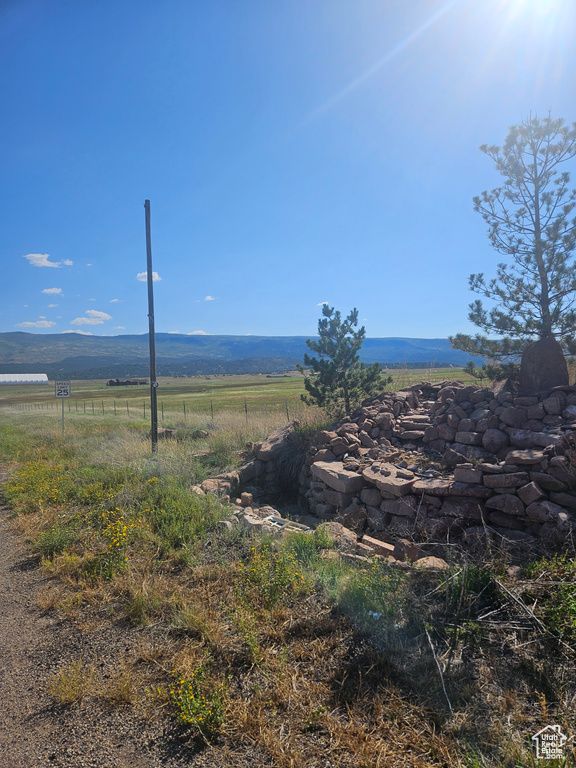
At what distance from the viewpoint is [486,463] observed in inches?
261

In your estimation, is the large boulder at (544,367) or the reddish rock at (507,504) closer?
the reddish rock at (507,504)

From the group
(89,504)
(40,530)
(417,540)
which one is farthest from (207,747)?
(89,504)

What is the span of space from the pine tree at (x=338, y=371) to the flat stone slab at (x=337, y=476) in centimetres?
332

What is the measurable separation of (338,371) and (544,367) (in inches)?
198

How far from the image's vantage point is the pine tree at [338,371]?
11.4 m

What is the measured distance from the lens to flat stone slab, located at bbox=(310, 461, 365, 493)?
748 cm

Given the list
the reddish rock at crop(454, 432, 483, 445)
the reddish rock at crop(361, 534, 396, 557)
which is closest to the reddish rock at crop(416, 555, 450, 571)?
the reddish rock at crop(361, 534, 396, 557)

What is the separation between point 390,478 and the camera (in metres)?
7.01

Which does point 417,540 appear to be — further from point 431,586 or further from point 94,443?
point 94,443

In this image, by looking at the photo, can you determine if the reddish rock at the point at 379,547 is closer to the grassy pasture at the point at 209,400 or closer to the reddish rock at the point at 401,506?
the reddish rock at the point at 401,506

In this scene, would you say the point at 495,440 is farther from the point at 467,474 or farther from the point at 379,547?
the point at 379,547

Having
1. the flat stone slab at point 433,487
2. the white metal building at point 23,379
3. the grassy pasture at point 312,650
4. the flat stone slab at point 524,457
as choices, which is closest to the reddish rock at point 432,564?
the grassy pasture at point 312,650

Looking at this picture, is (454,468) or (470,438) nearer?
(454,468)

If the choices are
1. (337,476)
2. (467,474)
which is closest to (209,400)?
(337,476)
